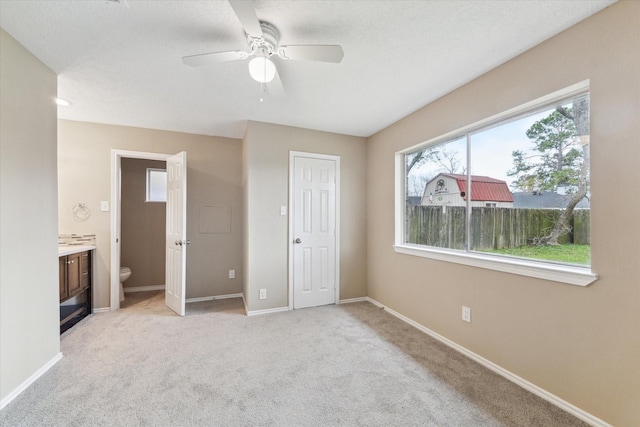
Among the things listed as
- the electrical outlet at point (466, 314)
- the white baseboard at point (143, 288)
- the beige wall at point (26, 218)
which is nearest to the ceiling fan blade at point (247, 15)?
the beige wall at point (26, 218)

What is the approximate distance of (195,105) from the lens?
278 centimetres

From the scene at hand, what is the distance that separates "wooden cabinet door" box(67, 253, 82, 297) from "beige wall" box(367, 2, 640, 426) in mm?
3924

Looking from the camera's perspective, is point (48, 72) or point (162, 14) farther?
point (48, 72)

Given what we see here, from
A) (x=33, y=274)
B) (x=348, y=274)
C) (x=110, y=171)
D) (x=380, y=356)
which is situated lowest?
(x=380, y=356)

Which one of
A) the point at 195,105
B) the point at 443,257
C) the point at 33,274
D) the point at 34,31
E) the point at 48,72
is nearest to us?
the point at 34,31

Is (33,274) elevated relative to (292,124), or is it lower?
lower

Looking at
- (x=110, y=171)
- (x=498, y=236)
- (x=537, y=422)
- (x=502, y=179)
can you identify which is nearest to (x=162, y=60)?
(x=110, y=171)

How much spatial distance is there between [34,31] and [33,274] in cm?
167

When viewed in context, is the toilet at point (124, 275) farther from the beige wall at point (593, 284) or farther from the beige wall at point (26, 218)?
the beige wall at point (593, 284)

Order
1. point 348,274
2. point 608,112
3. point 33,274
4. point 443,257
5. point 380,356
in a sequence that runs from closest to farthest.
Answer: point 608,112, point 33,274, point 380,356, point 443,257, point 348,274

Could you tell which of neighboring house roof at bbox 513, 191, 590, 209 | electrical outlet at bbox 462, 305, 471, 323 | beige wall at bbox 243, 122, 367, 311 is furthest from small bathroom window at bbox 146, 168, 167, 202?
neighboring house roof at bbox 513, 191, 590, 209

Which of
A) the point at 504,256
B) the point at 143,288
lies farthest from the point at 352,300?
the point at 143,288

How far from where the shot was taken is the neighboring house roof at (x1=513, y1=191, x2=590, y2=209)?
1.70 meters

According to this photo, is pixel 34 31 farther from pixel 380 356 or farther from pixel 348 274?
pixel 348 274
